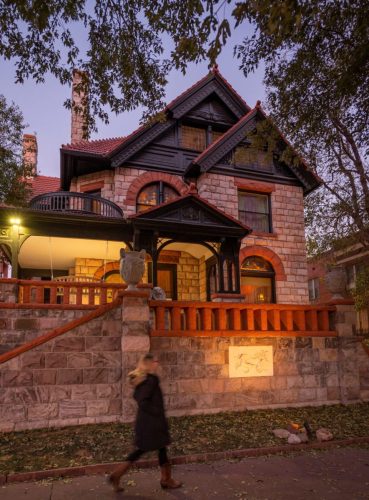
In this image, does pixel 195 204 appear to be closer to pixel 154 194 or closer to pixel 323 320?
pixel 154 194

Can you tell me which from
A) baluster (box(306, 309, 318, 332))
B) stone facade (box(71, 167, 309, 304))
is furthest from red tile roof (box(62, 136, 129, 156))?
baluster (box(306, 309, 318, 332))

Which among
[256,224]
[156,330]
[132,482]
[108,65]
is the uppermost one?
[108,65]

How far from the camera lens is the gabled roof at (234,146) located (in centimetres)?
1521

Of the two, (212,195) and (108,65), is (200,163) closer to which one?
(212,195)

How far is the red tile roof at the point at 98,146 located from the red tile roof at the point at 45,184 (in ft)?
7.70

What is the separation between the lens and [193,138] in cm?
1684

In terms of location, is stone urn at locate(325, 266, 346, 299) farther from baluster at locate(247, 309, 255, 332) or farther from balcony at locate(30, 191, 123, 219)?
balcony at locate(30, 191, 123, 219)

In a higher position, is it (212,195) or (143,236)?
(212,195)

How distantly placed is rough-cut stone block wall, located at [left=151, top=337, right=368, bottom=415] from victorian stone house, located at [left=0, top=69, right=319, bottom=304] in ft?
14.6

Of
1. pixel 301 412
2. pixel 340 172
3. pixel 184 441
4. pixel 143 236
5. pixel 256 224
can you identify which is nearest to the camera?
pixel 184 441

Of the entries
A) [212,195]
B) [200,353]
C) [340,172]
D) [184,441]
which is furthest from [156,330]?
[340,172]

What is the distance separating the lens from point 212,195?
1534cm

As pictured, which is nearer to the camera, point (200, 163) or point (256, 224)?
point (200, 163)

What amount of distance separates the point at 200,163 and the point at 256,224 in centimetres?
328
